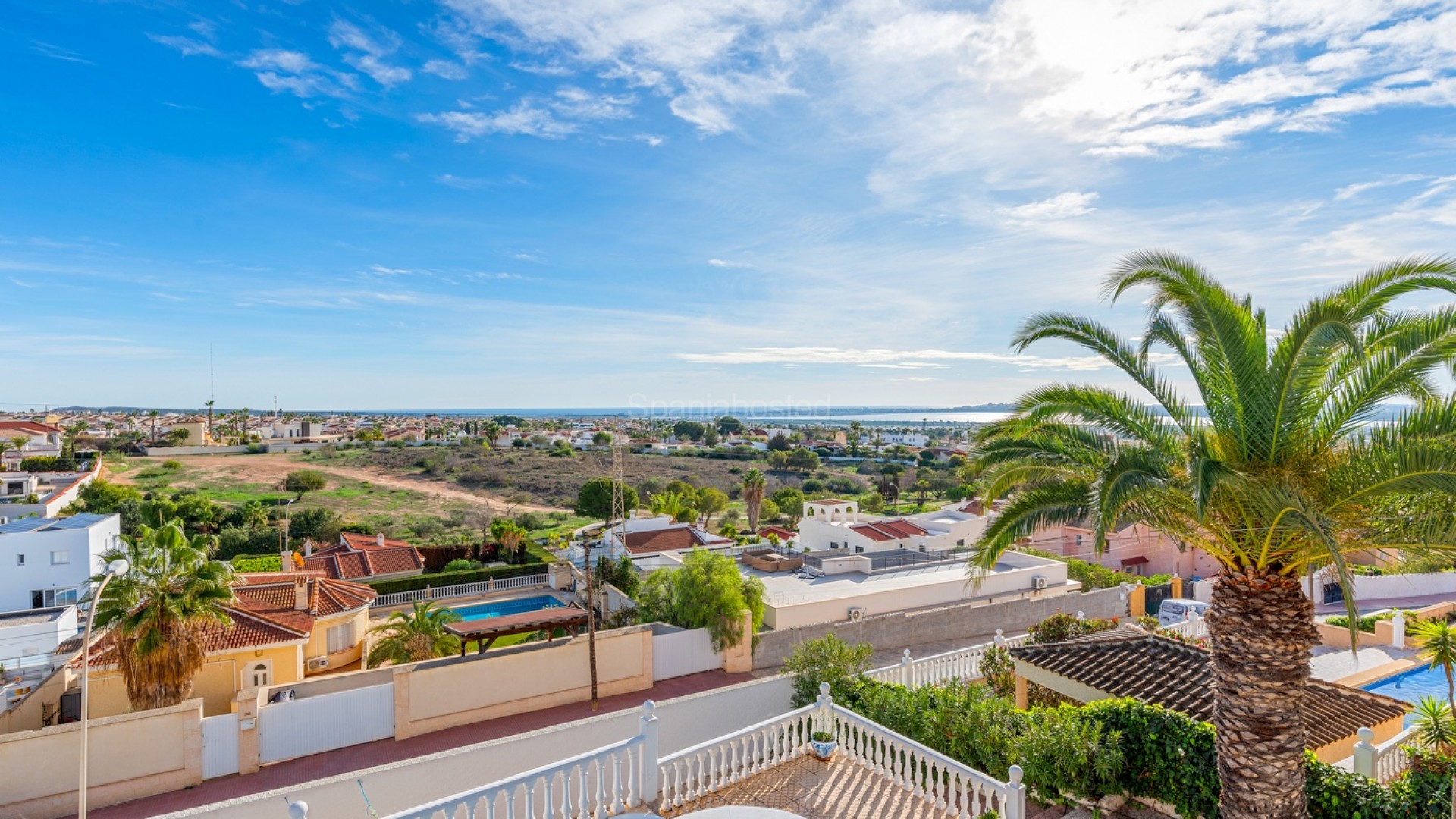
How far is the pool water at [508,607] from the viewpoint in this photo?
78.7ft

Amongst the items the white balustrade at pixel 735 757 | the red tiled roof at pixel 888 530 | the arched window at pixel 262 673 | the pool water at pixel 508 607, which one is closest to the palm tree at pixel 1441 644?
the white balustrade at pixel 735 757

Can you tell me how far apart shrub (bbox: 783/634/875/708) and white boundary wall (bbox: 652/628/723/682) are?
14.1ft

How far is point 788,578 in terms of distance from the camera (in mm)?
21219

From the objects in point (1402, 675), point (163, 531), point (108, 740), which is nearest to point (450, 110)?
point (163, 531)

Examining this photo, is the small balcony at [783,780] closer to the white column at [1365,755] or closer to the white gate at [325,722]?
the white column at [1365,755]

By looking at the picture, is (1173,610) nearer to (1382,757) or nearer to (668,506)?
(1382,757)

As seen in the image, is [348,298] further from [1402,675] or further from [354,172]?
[1402,675]

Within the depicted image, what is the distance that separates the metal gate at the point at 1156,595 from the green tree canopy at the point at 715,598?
12993 millimetres

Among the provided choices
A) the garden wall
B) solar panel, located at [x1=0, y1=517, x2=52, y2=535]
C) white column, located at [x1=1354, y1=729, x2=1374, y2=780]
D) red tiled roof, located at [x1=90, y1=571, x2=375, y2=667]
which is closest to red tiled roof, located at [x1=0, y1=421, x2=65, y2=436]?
solar panel, located at [x1=0, y1=517, x2=52, y2=535]

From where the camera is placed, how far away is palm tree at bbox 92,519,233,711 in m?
11.0

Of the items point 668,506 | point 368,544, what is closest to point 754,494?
point 668,506

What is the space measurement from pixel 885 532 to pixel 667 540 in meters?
8.66

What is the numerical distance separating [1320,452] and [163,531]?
49.9 ft

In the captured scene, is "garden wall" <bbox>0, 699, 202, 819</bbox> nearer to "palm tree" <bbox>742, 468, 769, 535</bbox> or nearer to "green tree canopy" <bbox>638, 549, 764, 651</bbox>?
"green tree canopy" <bbox>638, 549, 764, 651</bbox>
